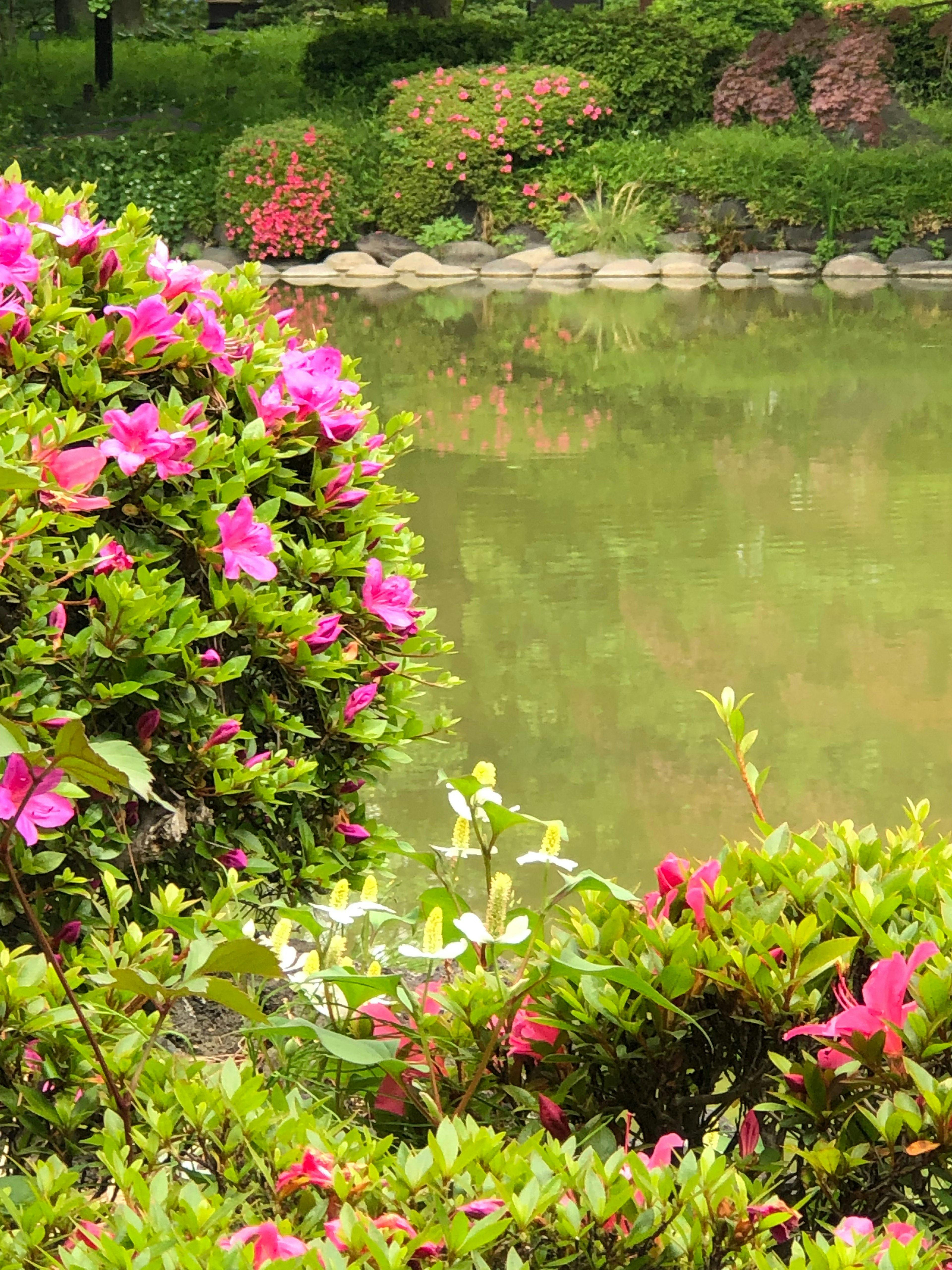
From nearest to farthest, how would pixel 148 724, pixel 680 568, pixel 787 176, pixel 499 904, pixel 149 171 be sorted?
1. pixel 499 904
2. pixel 148 724
3. pixel 680 568
4. pixel 787 176
5. pixel 149 171

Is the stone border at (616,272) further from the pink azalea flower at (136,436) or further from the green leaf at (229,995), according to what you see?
the green leaf at (229,995)

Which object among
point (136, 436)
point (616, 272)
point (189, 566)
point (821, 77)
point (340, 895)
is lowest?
point (616, 272)

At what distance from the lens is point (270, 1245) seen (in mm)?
1144

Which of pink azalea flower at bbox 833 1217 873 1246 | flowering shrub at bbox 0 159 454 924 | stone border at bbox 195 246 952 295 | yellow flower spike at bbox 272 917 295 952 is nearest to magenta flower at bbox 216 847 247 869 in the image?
flowering shrub at bbox 0 159 454 924

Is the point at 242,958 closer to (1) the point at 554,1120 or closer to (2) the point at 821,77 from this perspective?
(1) the point at 554,1120

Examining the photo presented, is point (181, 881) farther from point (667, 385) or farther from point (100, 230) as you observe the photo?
point (667, 385)

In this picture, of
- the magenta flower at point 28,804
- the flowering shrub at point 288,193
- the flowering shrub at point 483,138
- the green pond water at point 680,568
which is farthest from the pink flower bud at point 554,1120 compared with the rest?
the flowering shrub at point 483,138

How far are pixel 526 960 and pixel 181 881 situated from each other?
1.20m

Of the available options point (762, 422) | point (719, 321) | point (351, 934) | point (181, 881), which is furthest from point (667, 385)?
point (181, 881)

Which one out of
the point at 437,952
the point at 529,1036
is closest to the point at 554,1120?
the point at 529,1036

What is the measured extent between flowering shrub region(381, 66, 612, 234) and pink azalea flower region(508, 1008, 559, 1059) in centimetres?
1735

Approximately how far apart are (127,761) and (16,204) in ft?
5.25

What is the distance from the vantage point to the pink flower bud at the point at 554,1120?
1.46 meters

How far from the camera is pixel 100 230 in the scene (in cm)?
263
